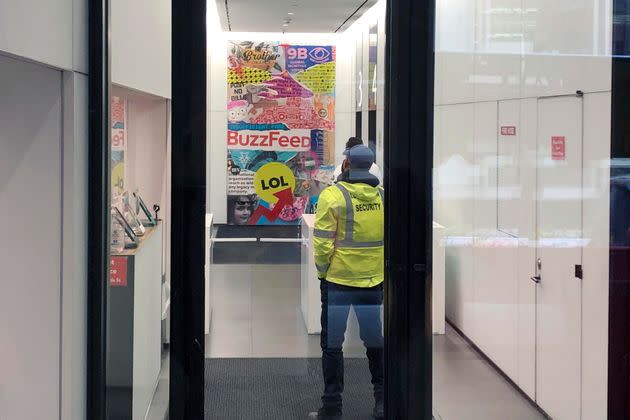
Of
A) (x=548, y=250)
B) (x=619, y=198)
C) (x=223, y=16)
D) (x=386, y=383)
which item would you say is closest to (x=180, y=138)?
(x=223, y=16)

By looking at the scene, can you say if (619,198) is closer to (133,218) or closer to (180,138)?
(180,138)

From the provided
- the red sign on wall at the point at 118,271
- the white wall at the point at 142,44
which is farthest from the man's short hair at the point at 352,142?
the red sign on wall at the point at 118,271

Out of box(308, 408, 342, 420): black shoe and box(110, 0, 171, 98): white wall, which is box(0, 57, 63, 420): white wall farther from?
box(308, 408, 342, 420): black shoe

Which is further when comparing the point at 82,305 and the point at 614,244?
the point at 614,244

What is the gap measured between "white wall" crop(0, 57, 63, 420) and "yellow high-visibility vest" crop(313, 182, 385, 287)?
133 centimetres

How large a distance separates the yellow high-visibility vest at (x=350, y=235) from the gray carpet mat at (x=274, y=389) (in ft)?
1.42

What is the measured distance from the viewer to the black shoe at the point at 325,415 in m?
3.92

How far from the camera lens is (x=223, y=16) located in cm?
369

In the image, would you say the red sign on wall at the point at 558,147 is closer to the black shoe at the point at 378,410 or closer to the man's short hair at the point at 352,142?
the man's short hair at the point at 352,142

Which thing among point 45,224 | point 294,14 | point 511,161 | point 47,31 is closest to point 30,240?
point 45,224

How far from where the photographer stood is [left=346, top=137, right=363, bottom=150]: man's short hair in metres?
3.73

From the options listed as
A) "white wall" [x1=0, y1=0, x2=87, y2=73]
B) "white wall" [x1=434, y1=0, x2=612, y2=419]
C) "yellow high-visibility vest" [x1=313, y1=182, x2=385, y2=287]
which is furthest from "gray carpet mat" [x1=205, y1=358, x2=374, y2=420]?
"white wall" [x1=0, y1=0, x2=87, y2=73]

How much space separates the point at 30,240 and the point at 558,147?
297cm

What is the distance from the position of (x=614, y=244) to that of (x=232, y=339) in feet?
6.48
